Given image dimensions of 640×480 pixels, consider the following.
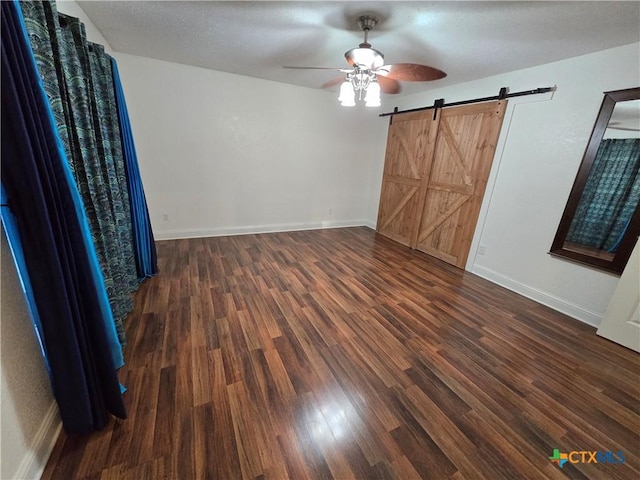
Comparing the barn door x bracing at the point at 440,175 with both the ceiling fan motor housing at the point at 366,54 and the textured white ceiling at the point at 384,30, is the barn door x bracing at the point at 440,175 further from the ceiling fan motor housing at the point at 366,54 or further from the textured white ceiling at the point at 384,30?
the ceiling fan motor housing at the point at 366,54

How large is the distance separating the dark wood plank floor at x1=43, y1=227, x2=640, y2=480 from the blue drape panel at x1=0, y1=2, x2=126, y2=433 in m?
0.29

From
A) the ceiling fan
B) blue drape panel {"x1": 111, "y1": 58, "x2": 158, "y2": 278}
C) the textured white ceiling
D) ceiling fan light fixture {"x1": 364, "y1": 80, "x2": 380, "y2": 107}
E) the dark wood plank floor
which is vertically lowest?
the dark wood plank floor

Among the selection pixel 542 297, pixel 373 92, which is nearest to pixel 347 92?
pixel 373 92

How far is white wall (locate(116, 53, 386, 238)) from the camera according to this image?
3.46 metres

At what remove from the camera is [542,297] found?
2.78 metres

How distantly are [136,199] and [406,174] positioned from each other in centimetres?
394

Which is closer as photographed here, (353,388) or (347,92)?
(353,388)

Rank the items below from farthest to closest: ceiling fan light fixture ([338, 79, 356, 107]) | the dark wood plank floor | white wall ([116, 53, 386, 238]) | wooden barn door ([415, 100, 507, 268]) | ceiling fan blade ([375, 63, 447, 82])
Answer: white wall ([116, 53, 386, 238])
wooden barn door ([415, 100, 507, 268])
ceiling fan light fixture ([338, 79, 356, 107])
ceiling fan blade ([375, 63, 447, 82])
the dark wood plank floor

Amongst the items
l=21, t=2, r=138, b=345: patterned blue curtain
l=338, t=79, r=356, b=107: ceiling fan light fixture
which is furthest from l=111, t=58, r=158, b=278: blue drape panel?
l=338, t=79, r=356, b=107: ceiling fan light fixture

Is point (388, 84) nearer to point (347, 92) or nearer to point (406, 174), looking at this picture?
point (347, 92)

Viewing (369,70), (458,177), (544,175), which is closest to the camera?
(369,70)

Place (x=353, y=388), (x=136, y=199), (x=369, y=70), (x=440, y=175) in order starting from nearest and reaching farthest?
1. (x=353, y=388)
2. (x=369, y=70)
3. (x=136, y=199)
4. (x=440, y=175)

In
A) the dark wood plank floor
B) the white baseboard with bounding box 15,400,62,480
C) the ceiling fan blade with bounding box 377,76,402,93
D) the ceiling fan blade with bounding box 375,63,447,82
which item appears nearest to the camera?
the white baseboard with bounding box 15,400,62,480

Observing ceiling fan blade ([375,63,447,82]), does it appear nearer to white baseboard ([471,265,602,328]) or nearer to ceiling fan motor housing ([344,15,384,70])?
ceiling fan motor housing ([344,15,384,70])
